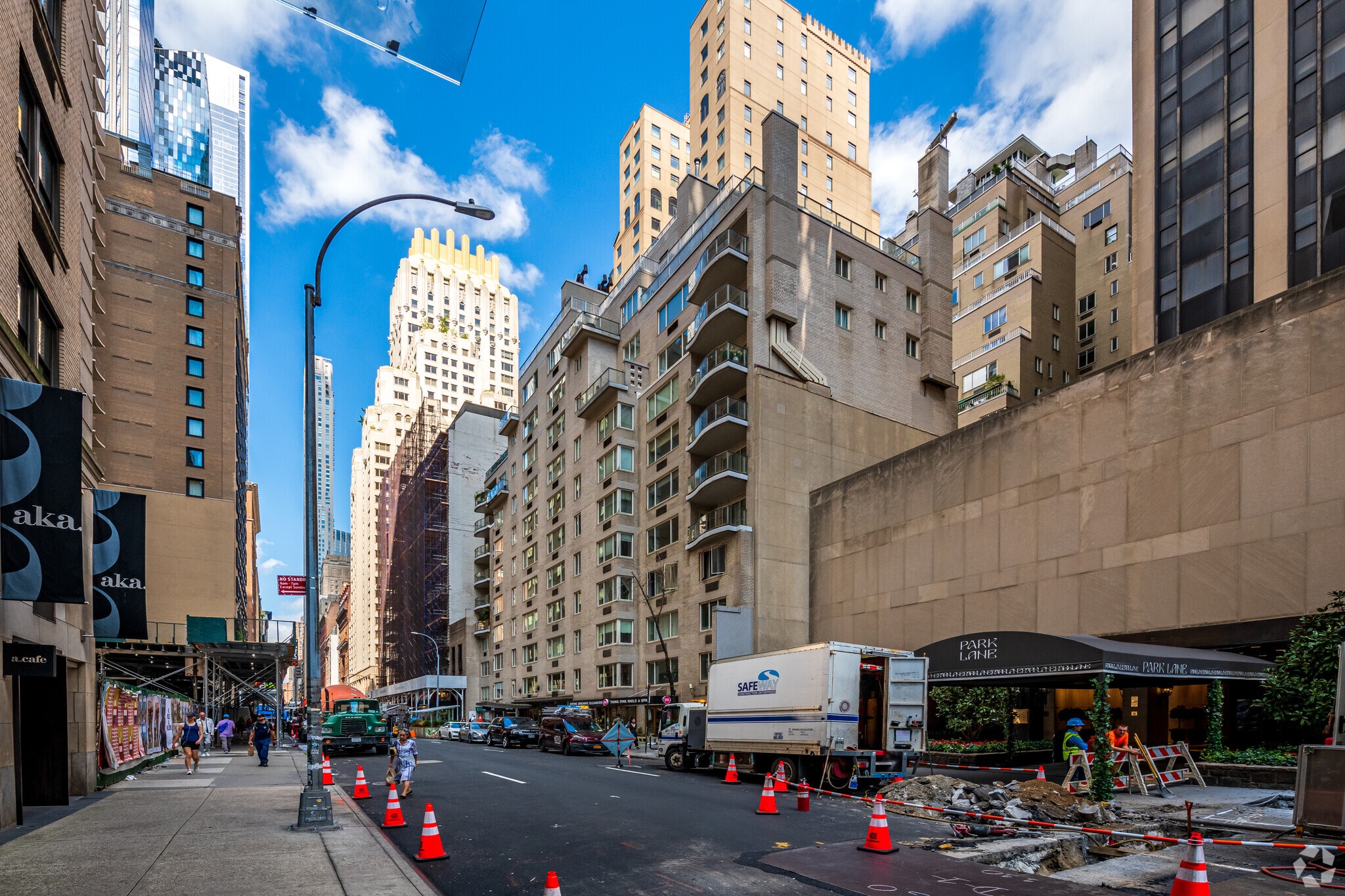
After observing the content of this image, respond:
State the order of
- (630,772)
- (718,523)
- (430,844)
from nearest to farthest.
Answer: (430,844) → (630,772) → (718,523)

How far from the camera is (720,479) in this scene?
4112cm

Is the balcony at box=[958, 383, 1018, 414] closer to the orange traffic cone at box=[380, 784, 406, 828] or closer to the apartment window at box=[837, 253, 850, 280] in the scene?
the apartment window at box=[837, 253, 850, 280]

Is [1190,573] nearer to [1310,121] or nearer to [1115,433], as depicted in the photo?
[1115,433]

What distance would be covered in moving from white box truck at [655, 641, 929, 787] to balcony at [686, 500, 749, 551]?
1781 cm

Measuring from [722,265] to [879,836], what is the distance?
117 ft

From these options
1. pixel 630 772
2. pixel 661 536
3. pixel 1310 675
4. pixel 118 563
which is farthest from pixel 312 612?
pixel 661 536

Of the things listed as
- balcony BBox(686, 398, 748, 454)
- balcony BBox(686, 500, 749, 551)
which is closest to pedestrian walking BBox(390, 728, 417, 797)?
balcony BBox(686, 500, 749, 551)

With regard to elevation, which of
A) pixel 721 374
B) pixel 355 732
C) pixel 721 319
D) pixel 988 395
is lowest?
pixel 355 732

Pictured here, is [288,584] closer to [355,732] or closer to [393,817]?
[355,732]

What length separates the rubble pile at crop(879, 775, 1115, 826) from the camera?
43.8 feet

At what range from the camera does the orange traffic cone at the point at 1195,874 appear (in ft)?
23.0

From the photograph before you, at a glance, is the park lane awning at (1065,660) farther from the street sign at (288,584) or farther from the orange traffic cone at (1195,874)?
the street sign at (288,584)

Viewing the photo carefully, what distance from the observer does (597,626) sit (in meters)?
54.2

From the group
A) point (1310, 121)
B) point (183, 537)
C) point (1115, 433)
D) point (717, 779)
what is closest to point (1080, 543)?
point (1115, 433)
